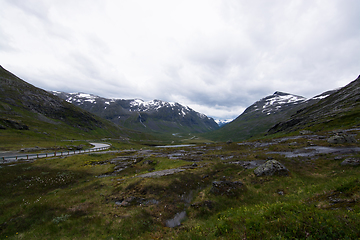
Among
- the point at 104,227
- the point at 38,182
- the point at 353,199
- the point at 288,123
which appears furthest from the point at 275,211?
the point at 288,123

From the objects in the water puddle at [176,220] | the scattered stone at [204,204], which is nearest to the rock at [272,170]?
the scattered stone at [204,204]

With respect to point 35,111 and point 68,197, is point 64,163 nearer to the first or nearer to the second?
point 68,197

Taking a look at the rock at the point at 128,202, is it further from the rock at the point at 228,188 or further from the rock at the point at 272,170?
the rock at the point at 272,170

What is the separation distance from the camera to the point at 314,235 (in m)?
7.36

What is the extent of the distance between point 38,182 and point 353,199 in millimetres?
44759

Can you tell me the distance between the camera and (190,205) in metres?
19.4

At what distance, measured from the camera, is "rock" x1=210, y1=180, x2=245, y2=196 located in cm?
2053

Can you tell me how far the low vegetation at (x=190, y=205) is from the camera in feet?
29.3

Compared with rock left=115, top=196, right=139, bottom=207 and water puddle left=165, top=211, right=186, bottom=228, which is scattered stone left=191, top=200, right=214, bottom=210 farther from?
rock left=115, top=196, right=139, bottom=207

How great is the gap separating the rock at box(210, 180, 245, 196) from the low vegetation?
346 mm

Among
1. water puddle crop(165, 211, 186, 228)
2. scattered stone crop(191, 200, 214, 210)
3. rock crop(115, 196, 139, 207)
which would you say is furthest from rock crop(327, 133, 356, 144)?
rock crop(115, 196, 139, 207)

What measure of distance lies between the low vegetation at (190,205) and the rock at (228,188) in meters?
0.35

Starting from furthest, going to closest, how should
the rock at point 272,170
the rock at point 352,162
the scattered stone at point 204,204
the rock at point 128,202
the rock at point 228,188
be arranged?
the rock at point 272,170, the rock at point 352,162, the rock at point 228,188, the rock at point 128,202, the scattered stone at point 204,204

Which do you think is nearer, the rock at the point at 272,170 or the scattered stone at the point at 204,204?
the scattered stone at the point at 204,204
